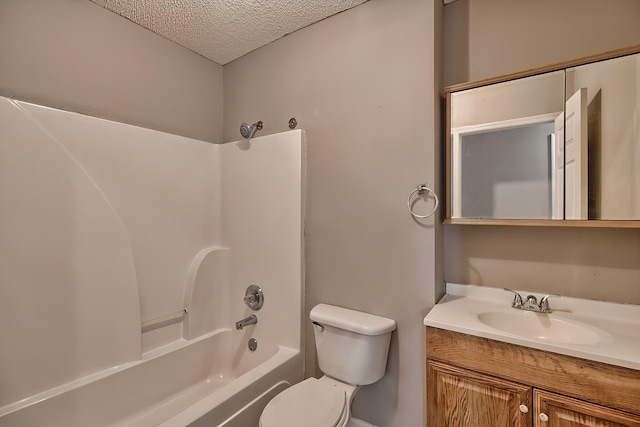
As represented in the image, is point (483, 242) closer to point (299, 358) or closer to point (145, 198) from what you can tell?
point (299, 358)

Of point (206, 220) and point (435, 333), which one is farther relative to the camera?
point (206, 220)

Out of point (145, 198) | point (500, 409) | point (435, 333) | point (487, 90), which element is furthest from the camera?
point (145, 198)

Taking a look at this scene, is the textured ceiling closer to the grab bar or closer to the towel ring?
the towel ring

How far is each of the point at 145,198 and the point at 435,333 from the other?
173 cm

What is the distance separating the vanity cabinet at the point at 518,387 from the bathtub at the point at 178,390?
827mm

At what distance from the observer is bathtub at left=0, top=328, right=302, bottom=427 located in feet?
4.26

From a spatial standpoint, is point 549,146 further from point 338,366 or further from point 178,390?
point 178,390

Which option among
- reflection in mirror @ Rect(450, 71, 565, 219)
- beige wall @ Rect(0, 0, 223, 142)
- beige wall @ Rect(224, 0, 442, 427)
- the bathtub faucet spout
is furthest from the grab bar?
reflection in mirror @ Rect(450, 71, 565, 219)

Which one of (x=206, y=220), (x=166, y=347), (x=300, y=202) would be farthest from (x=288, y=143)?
(x=166, y=347)

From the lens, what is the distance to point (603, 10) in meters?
1.32

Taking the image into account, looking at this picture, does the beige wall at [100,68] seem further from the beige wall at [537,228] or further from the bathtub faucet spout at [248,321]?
the beige wall at [537,228]

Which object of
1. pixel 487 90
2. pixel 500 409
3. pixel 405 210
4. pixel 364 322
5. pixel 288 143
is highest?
pixel 487 90

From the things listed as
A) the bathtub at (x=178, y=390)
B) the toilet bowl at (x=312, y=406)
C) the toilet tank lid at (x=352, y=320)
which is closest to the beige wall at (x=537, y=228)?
the toilet tank lid at (x=352, y=320)

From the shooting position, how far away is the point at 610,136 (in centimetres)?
124
